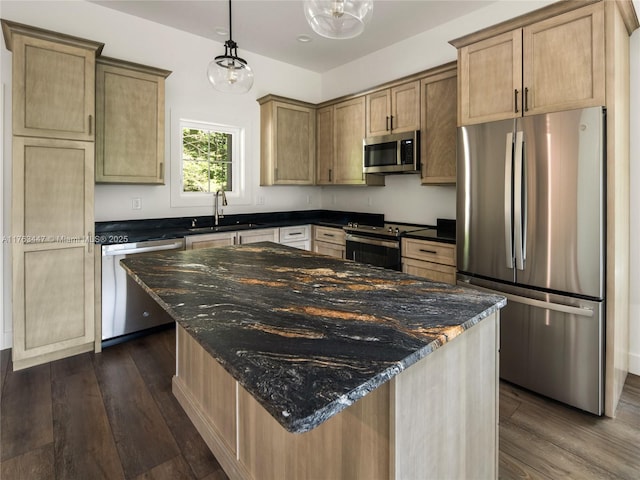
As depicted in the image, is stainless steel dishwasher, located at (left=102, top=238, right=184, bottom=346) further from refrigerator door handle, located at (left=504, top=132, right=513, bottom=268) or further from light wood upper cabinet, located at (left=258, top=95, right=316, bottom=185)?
refrigerator door handle, located at (left=504, top=132, right=513, bottom=268)

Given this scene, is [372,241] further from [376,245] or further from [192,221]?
[192,221]

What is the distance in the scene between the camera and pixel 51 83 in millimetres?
2625

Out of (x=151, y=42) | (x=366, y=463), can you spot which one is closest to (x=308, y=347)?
(x=366, y=463)

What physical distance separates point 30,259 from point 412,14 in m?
3.76

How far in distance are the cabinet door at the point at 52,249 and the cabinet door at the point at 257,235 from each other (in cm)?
130

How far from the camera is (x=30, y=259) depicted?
2.62 m

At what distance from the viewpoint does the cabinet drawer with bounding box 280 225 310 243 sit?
4.05 metres

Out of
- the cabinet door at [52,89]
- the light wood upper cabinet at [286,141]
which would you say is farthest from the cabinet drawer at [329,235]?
the cabinet door at [52,89]

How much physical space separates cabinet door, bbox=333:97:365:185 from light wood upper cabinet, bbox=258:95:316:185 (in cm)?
38

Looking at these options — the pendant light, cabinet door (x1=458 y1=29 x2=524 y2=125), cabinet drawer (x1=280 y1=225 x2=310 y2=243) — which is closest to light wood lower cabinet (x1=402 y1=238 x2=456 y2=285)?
cabinet door (x1=458 y1=29 x2=524 y2=125)

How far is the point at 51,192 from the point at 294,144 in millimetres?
2553

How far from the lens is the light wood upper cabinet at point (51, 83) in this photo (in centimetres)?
251

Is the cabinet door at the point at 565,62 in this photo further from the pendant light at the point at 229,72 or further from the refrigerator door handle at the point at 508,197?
the pendant light at the point at 229,72

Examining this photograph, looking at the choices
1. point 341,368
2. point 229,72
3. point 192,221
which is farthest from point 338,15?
point 192,221
